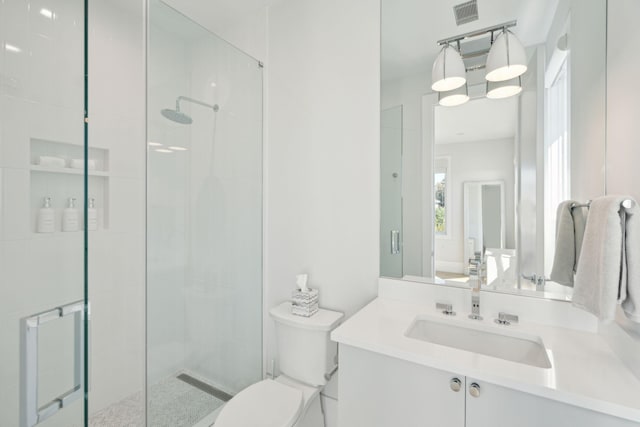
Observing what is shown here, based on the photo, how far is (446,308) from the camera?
51.8 inches

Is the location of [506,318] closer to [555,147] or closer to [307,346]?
[555,147]

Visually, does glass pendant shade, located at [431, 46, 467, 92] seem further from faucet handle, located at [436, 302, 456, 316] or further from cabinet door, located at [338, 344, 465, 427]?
cabinet door, located at [338, 344, 465, 427]

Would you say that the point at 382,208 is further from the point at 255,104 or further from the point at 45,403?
the point at 45,403

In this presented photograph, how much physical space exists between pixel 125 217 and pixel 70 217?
0.45 metres

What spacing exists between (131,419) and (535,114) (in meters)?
2.72

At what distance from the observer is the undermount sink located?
107 centimetres

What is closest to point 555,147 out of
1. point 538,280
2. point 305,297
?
point 538,280

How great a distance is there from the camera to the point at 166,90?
1277 millimetres

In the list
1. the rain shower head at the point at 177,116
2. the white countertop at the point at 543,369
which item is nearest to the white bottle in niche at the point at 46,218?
the rain shower head at the point at 177,116

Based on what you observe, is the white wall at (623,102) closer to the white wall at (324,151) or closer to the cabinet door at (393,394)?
the cabinet door at (393,394)

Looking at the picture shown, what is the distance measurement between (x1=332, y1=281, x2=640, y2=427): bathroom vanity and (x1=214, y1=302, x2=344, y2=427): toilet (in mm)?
282

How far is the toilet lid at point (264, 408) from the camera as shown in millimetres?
1197

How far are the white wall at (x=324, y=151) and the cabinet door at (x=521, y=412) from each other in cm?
73

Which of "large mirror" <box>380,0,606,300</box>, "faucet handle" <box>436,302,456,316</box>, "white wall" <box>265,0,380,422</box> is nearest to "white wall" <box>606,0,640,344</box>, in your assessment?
"large mirror" <box>380,0,606,300</box>
